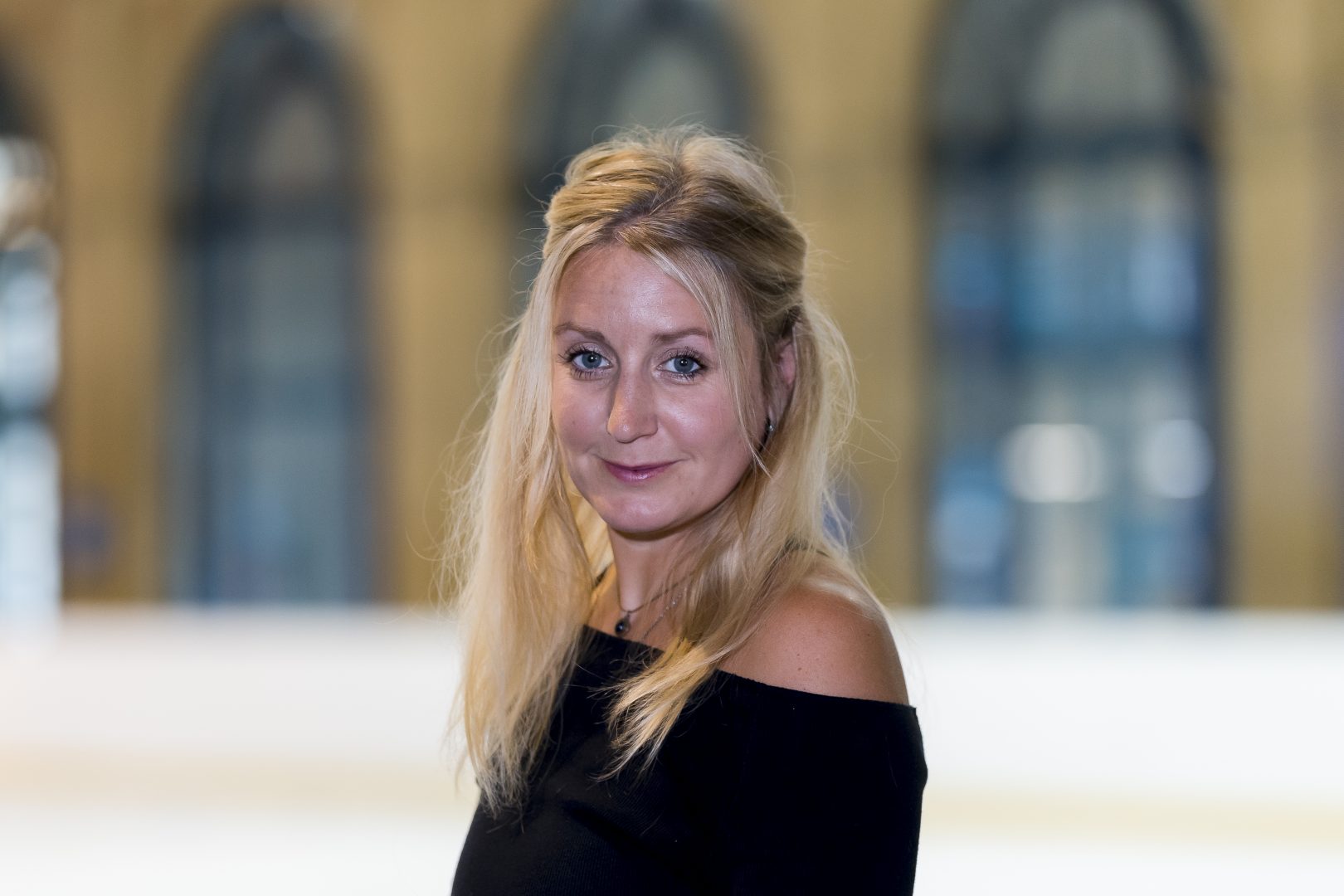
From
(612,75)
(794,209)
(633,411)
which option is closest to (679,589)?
(633,411)

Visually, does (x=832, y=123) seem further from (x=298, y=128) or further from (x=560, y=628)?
(x=560, y=628)

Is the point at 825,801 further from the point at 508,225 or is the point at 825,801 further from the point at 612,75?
the point at 612,75

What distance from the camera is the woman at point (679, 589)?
1.31 meters

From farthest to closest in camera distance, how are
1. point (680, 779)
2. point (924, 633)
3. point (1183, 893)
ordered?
point (924, 633), point (1183, 893), point (680, 779)

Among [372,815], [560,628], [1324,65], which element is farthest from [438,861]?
[1324,65]

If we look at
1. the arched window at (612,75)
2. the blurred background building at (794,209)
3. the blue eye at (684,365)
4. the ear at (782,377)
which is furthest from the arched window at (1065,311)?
the blue eye at (684,365)

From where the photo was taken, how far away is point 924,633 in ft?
24.4

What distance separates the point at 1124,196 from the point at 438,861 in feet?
18.4

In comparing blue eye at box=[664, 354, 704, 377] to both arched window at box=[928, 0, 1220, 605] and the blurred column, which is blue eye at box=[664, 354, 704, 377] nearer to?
arched window at box=[928, 0, 1220, 605]

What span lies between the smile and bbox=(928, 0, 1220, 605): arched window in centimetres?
714

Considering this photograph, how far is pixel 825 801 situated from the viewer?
1.29 m

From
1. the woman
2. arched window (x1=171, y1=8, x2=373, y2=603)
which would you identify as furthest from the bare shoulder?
arched window (x1=171, y1=8, x2=373, y2=603)

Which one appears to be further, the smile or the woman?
the smile

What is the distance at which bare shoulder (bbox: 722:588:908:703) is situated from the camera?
133 cm
